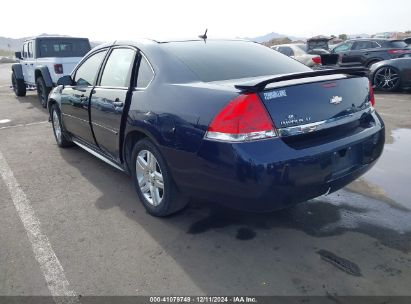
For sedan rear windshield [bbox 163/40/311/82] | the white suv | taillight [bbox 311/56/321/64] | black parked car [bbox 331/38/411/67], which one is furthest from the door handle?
black parked car [bbox 331/38/411/67]

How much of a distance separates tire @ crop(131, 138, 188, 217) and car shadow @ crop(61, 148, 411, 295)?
0.15m

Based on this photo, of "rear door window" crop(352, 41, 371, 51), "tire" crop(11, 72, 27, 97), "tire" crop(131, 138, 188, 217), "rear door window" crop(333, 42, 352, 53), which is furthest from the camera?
"rear door window" crop(333, 42, 352, 53)

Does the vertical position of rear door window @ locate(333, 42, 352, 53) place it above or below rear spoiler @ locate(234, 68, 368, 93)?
below

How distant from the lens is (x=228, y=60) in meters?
3.51

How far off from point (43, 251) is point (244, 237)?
1.66m

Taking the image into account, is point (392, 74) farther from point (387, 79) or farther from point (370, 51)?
point (370, 51)

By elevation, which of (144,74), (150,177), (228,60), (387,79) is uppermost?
(228,60)

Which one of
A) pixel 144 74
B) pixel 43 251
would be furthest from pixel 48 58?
pixel 43 251

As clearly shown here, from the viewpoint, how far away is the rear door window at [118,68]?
377 cm

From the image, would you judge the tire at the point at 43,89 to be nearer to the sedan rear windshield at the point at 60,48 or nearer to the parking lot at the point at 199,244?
the sedan rear windshield at the point at 60,48

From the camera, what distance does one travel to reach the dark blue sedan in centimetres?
256

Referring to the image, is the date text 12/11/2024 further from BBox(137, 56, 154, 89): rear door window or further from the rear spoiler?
BBox(137, 56, 154, 89): rear door window

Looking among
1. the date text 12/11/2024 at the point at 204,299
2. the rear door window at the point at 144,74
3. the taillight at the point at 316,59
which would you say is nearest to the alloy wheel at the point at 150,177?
the rear door window at the point at 144,74

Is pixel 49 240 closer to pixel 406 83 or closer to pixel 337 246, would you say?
pixel 337 246
